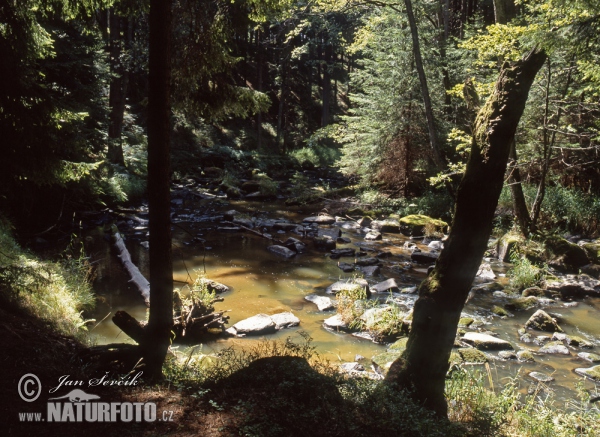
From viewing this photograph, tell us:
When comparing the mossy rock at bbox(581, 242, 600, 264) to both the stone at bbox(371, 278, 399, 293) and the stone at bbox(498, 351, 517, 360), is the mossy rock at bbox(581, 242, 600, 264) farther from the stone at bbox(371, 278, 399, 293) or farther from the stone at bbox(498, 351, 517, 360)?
the stone at bbox(498, 351, 517, 360)

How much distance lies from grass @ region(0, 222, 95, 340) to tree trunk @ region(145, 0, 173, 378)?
1961 millimetres

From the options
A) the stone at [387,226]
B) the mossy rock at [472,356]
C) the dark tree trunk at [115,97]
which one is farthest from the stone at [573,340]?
the dark tree trunk at [115,97]

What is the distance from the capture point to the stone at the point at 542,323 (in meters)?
8.73

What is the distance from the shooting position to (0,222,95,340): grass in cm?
577

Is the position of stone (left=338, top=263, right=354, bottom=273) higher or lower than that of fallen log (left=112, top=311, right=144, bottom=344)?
lower

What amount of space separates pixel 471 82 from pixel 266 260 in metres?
8.62

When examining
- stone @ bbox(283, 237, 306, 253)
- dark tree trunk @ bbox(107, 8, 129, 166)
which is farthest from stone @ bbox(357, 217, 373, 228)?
dark tree trunk @ bbox(107, 8, 129, 166)

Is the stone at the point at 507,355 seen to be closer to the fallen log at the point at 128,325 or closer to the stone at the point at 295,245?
the fallen log at the point at 128,325

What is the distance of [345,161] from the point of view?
21438mm

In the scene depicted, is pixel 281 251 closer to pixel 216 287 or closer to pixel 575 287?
pixel 216 287

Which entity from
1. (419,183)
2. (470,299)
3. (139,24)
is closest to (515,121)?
(470,299)

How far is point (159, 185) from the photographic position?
446 cm

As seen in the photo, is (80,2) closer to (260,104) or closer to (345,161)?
(260,104)

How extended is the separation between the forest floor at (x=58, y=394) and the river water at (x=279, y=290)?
2.06 metres
